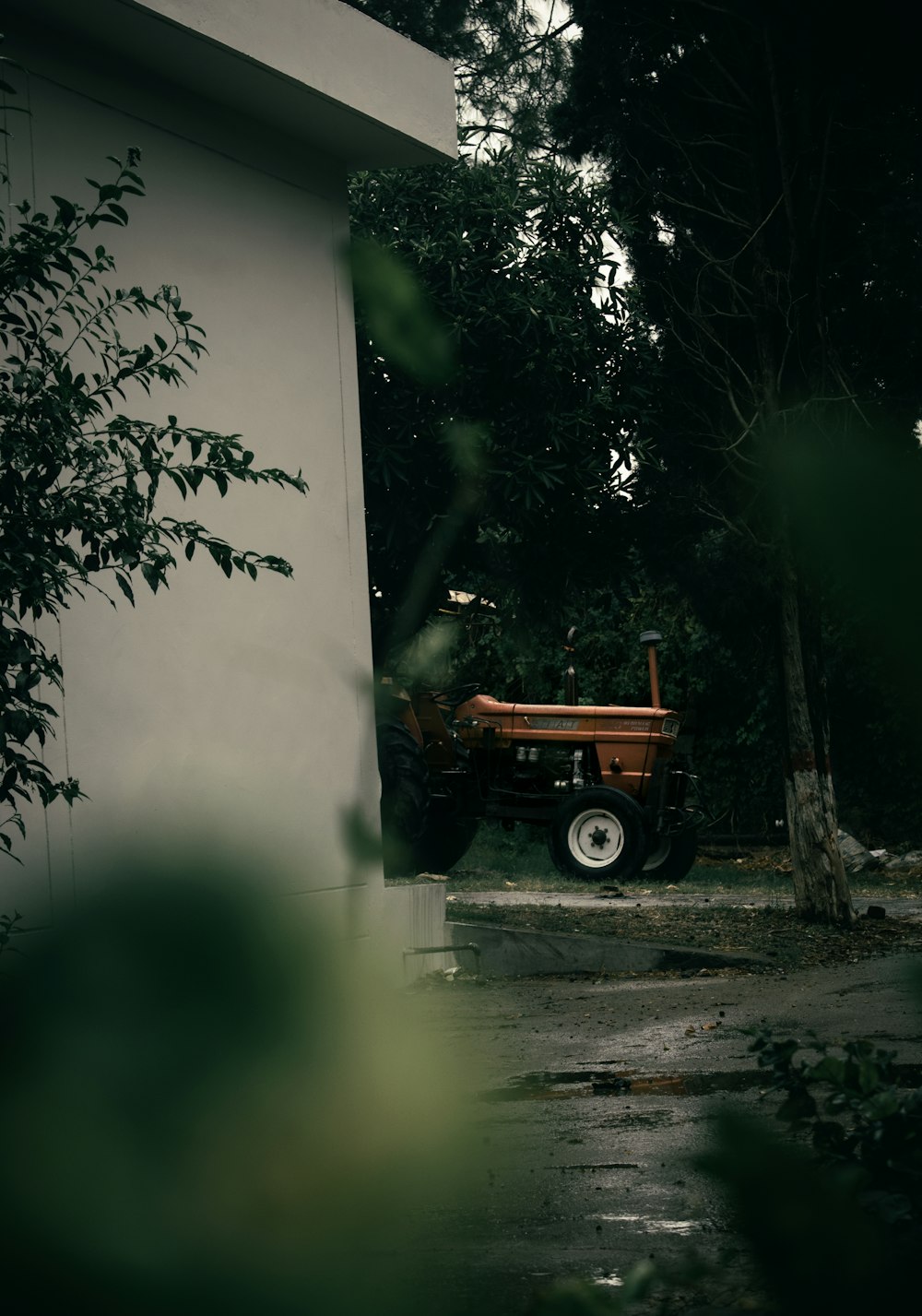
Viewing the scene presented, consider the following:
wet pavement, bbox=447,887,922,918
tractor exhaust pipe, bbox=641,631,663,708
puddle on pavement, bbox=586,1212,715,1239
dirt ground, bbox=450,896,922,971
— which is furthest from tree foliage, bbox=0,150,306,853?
tractor exhaust pipe, bbox=641,631,663,708

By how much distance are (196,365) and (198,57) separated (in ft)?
3.70

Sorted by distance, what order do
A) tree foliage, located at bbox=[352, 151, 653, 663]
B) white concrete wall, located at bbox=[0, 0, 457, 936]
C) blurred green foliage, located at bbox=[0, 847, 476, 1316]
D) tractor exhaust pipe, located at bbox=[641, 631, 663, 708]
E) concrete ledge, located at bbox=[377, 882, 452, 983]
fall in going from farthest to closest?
tractor exhaust pipe, located at bbox=[641, 631, 663, 708], tree foliage, located at bbox=[352, 151, 653, 663], concrete ledge, located at bbox=[377, 882, 452, 983], white concrete wall, located at bbox=[0, 0, 457, 936], blurred green foliage, located at bbox=[0, 847, 476, 1316]

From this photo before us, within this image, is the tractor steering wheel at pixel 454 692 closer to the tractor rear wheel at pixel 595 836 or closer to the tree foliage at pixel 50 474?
the tree foliage at pixel 50 474

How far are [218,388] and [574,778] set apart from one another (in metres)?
9.02

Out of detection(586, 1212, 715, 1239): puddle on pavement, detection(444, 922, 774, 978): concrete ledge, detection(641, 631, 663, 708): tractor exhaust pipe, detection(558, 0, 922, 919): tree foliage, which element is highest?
detection(558, 0, 922, 919): tree foliage

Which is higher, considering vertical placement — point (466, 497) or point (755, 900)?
point (466, 497)

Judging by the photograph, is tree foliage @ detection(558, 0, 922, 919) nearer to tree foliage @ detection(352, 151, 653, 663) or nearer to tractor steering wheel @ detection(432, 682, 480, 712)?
Answer: tree foliage @ detection(352, 151, 653, 663)

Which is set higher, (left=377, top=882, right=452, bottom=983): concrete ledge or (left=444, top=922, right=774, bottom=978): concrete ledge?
(left=377, top=882, right=452, bottom=983): concrete ledge

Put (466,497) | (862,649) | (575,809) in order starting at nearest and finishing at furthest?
(862,649) → (466,497) → (575,809)

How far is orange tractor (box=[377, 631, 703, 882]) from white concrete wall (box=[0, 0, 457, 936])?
22.0ft

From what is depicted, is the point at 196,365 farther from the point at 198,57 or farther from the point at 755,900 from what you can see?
the point at 755,900

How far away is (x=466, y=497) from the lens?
11.3 m

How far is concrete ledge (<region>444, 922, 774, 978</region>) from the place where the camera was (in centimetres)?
830

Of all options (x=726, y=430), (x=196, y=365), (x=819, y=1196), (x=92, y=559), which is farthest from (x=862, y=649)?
(x=726, y=430)
